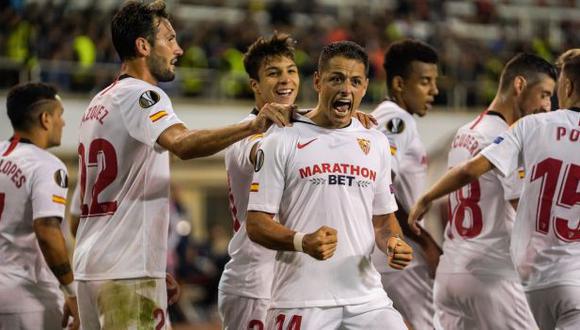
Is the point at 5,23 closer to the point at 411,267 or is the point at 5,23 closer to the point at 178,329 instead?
the point at 178,329

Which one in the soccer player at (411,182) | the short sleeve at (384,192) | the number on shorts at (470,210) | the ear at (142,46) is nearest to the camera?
the short sleeve at (384,192)

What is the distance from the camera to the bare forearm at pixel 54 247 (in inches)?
275

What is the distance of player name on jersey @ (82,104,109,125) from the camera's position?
629 cm

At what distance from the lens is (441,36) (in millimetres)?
22953

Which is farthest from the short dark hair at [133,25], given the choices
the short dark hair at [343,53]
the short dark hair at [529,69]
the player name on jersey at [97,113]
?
the short dark hair at [529,69]

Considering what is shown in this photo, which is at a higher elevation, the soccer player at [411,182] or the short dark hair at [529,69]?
the short dark hair at [529,69]

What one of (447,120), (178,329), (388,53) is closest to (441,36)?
(447,120)

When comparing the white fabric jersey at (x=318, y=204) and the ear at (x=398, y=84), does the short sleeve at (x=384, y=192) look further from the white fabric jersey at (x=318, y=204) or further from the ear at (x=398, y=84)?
the ear at (x=398, y=84)

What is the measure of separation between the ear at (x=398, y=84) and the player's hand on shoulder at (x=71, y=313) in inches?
120

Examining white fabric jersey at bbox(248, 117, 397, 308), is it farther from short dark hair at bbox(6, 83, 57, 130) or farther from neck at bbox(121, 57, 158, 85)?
short dark hair at bbox(6, 83, 57, 130)

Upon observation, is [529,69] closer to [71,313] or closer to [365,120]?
[365,120]

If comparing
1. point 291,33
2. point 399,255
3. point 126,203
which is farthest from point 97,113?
point 291,33

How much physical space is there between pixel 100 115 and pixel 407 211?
2.73 meters

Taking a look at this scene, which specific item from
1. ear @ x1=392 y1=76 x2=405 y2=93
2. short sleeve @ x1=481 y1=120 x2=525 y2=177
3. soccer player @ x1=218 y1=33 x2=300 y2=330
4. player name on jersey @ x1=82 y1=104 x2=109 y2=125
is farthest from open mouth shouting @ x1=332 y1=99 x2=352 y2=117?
ear @ x1=392 y1=76 x2=405 y2=93
